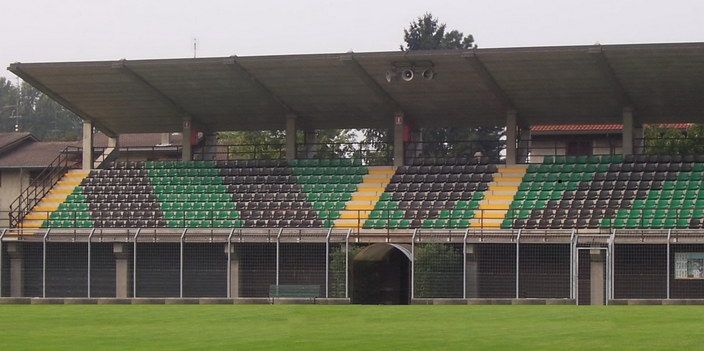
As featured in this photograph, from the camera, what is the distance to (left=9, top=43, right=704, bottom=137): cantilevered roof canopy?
47.7 meters

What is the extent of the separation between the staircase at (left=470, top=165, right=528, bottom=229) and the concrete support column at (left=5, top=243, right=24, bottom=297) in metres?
15.0

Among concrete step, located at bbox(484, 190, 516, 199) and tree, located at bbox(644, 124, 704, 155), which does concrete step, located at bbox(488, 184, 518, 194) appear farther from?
tree, located at bbox(644, 124, 704, 155)

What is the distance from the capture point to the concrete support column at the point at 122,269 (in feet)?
153

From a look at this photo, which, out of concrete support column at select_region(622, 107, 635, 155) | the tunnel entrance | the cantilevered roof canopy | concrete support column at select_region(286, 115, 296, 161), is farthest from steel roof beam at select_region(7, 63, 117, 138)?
concrete support column at select_region(622, 107, 635, 155)

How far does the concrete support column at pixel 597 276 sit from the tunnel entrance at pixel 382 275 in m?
5.55

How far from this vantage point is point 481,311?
109ft

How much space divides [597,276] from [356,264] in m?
7.32

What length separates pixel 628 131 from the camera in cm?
5141

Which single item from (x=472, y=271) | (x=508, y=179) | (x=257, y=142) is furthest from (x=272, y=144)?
(x=472, y=271)

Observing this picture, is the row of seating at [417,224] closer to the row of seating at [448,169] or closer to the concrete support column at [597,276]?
the row of seating at [448,169]

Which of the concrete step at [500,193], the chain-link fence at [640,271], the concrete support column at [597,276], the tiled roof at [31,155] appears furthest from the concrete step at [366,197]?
the tiled roof at [31,155]

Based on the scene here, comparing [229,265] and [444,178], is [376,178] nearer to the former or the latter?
[444,178]

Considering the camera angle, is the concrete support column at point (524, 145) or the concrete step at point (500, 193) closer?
the concrete step at point (500, 193)

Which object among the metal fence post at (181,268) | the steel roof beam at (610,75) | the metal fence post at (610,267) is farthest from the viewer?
the steel roof beam at (610,75)
